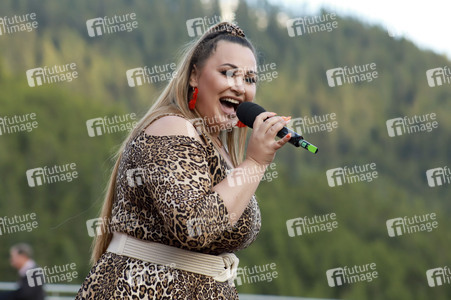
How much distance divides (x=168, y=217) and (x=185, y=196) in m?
0.06

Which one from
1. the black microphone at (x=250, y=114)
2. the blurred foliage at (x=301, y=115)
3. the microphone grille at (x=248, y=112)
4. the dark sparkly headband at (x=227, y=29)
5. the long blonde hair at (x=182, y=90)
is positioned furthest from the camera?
the blurred foliage at (x=301, y=115)

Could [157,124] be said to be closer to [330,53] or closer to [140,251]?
[140,251]

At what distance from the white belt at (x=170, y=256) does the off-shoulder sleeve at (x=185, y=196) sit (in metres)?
0.12

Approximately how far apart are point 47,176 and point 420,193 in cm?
1235

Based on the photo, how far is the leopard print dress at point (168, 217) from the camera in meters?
1.74

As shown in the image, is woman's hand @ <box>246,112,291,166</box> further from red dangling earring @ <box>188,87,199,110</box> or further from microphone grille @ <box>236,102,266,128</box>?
red dangling earring @ <box>188,87,199,110</box>

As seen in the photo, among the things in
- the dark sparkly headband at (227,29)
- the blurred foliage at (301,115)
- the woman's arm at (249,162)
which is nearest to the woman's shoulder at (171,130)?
the woman's arm at (249,162)

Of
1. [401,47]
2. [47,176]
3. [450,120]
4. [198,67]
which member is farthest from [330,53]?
[198,67]

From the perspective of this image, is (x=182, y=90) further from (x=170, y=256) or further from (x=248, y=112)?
(x=170, y=256)

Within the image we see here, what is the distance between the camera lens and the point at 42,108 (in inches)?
891

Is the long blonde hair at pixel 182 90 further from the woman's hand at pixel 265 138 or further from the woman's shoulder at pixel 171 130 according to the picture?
the woman's hand at pixel 265 138

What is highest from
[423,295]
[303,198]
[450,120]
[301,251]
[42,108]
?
[42,108]

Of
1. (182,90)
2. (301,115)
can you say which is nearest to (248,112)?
(182,90)

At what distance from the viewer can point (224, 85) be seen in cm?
207
